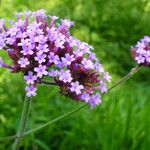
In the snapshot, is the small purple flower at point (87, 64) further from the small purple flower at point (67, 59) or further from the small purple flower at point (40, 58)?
the small purple flower at point (40, 58)

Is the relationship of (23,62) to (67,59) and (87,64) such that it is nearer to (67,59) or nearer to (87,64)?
(67,59)

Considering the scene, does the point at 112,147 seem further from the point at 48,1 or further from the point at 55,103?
the point at 48,1

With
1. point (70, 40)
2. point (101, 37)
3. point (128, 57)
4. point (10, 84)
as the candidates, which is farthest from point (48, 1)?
point (70, 40)

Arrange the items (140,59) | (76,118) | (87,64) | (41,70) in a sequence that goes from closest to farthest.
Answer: (41,70)
(87,64)
(140,59)
(76,118)

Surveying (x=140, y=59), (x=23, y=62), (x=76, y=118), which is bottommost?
(x=23, y=62)

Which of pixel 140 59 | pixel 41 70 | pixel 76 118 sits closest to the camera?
pixel 41 70

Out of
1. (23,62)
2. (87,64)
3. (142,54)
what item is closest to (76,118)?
(142,54)

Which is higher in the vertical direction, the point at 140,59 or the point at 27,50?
the point at 140,59

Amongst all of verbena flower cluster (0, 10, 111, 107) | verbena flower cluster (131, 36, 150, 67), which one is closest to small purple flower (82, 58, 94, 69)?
verbena flower cluster (0, 10, 111, 107)

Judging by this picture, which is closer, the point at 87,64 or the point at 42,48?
the point at 42,48
